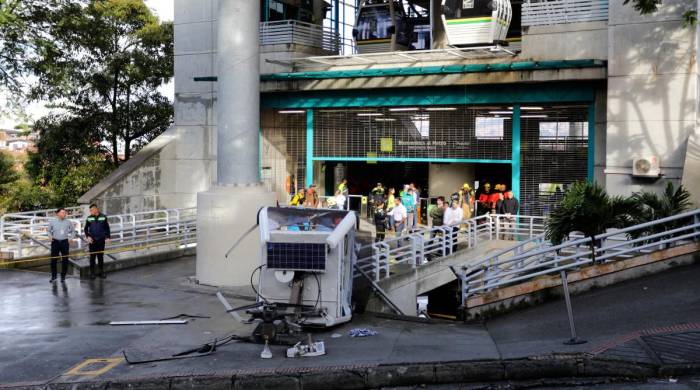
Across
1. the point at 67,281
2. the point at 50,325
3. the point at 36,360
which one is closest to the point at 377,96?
the point at 67,281

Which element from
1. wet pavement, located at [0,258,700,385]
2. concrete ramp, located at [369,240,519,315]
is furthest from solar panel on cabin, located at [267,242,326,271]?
concrete ramp, located at [369,240,519,315]

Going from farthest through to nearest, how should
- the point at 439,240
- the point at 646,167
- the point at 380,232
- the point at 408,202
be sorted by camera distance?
1. the point at 408,202
2. the point at 380,232
3. the point at 439,240
4. the point at 646,167

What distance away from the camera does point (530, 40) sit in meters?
23.6

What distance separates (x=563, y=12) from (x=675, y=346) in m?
15.5

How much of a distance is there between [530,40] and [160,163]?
1464cm

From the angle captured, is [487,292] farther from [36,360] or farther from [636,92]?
[636,92]

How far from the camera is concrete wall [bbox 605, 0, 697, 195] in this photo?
66.1ft

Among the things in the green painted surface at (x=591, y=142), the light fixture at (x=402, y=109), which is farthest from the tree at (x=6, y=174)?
the green painted surface at (x=591, y=142)

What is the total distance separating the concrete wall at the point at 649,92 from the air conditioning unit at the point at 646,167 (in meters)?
0.23

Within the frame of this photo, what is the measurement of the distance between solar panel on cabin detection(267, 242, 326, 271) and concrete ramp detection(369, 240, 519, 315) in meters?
4.62

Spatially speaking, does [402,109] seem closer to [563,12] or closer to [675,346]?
[563,12]

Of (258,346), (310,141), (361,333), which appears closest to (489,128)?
(310,141)

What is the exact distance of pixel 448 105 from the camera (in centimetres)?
2598

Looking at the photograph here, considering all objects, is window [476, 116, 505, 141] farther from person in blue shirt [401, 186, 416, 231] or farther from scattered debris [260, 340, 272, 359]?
scattered debris [260, 340, 272, 359]
